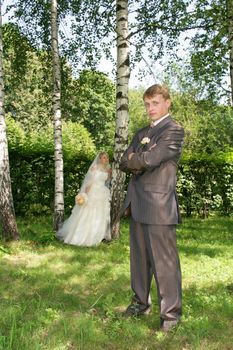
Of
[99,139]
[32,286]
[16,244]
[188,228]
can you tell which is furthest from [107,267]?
[99,139]

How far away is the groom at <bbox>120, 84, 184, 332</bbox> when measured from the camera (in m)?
4.19

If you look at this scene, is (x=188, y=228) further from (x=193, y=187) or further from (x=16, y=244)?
(x=16, y=244)

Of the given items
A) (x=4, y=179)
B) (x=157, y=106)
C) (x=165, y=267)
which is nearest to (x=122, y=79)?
(x=4, y=179)

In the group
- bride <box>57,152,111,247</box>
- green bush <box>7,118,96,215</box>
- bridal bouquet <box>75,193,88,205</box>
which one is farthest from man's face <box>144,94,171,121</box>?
green bush <box>7,118,96,215</box>

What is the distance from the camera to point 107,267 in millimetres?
7047

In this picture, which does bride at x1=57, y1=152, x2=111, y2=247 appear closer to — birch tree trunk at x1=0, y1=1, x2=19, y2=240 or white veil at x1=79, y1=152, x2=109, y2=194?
white veil at x1=79, y1=152, x2=109, y2=194

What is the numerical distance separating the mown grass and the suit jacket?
3.96 ft

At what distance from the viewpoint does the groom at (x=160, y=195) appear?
4.19m

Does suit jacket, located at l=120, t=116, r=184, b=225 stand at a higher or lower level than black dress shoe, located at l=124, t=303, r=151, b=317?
higher

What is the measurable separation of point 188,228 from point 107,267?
16.4ft

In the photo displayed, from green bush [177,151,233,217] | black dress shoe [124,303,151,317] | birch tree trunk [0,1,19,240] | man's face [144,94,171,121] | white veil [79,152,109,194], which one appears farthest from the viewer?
green bush [177,151,233,217]

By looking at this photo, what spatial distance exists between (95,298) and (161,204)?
2010 millimetres

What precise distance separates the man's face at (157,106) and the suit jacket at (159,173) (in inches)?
3.4

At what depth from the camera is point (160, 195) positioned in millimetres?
4211
